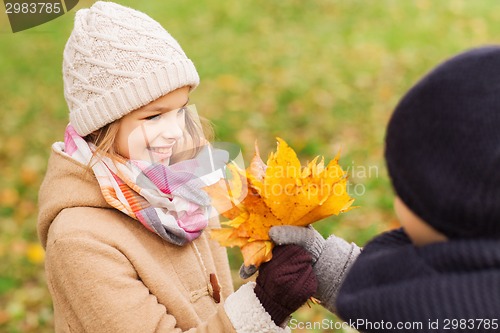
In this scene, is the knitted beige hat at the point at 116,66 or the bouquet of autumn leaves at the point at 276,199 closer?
the bouquet of autumn leaves at the point at 276,199

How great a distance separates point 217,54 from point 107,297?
224 inches

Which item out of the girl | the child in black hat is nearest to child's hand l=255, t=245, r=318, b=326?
the girl

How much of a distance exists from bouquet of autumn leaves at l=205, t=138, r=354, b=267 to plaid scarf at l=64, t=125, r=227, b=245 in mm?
223

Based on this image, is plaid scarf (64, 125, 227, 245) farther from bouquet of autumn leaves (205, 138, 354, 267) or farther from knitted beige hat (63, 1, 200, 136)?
bouquet of autumn leaves (205, 138, 354, 267)

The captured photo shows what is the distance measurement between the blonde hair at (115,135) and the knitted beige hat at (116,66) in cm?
4

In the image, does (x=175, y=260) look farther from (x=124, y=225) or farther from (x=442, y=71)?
(x=442, y=71)

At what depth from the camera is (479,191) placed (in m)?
1.13

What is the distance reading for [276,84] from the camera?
626 cm

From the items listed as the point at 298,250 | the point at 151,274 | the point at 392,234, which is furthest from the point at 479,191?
the point at 151,274

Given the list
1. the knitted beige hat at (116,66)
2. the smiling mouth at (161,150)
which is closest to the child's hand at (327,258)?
the smiling mouth at (161,150)

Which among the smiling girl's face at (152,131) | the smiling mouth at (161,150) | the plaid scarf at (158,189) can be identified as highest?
the smiling girl's face at (152,131)

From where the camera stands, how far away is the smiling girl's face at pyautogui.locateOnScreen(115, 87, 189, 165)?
5.76ft

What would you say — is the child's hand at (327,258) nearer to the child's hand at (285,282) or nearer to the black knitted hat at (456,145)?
the child's hand at (285,282)

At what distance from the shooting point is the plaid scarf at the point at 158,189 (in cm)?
173
